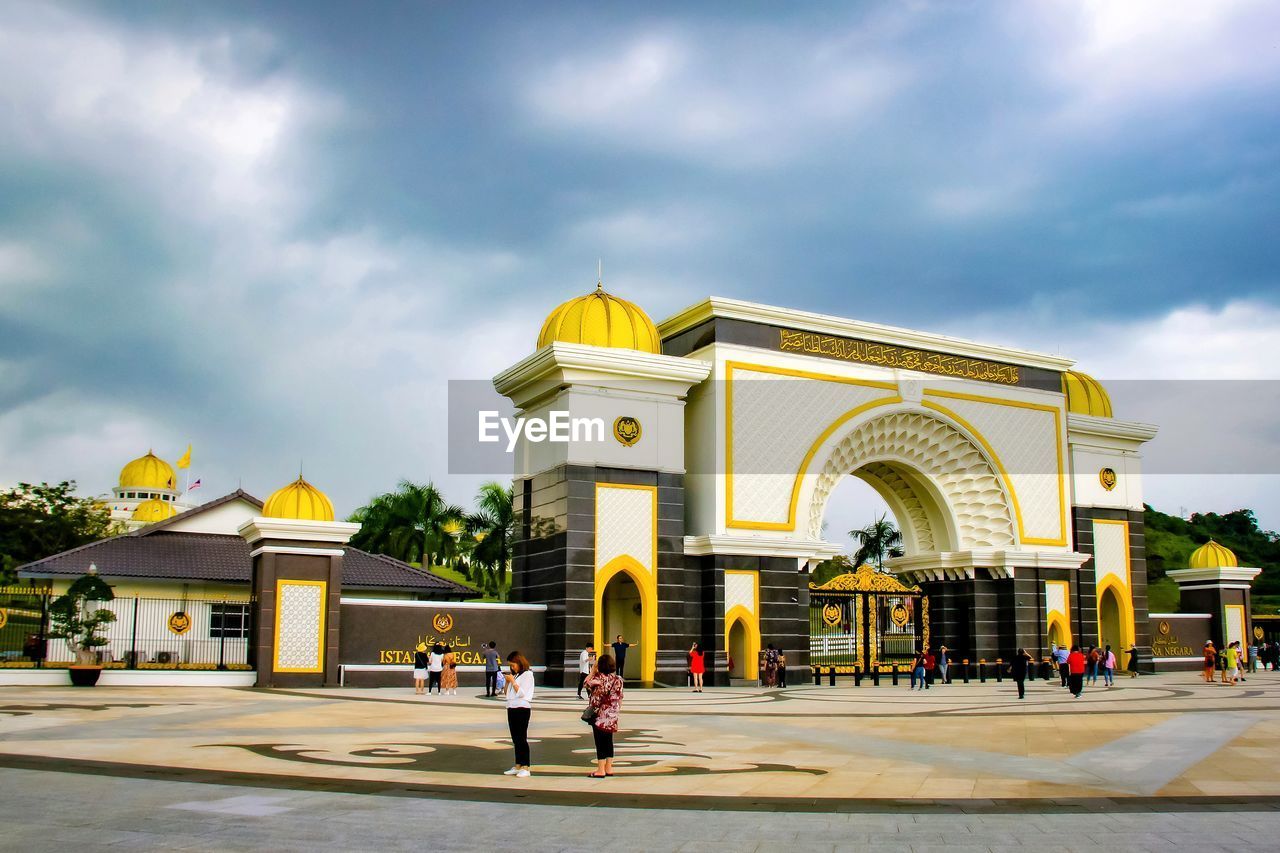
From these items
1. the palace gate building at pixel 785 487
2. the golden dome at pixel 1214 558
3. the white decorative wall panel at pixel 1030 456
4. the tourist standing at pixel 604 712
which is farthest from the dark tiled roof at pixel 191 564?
the golden dome at pixel 1214 558

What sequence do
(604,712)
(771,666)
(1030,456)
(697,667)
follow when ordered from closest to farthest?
(604,712)
(697,667)
(771,666)
(1030,456)

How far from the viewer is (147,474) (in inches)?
3329

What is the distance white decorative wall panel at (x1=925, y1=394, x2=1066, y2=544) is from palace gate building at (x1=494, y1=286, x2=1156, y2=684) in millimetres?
64

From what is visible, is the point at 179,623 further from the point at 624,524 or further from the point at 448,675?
the point at 624,524

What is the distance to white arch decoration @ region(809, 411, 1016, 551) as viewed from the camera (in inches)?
1358

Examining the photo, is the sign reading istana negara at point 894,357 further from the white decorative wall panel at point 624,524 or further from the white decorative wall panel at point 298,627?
the white decorative wall panel at point 298,627

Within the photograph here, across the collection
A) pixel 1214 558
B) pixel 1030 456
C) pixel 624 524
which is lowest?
pixel 1214 558

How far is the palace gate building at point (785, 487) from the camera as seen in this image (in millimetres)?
29078

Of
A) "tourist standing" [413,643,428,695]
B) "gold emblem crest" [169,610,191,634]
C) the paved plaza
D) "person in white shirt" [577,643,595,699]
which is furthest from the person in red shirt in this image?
"gold emblem crest" [169,610,191,634]

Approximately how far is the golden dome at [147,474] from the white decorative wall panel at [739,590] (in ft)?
218

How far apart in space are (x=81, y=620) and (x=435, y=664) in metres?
8.29

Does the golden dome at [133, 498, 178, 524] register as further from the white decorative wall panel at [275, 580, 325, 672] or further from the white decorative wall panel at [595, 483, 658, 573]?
the white decorative wall panel at [595, 483, 658, 573]

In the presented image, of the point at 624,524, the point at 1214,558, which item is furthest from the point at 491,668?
the point at 1214,558

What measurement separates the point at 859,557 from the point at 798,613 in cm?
2733
